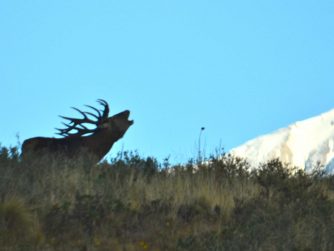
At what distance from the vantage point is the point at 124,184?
41.7ft

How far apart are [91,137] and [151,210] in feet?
23.8

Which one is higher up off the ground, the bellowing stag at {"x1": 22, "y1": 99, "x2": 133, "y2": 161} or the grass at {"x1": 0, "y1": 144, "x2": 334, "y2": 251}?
the bellowing stag at {"x1": 22, "y1": 99, "x2": 133, "y2": 161}

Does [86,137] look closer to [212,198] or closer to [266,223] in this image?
[212,198]

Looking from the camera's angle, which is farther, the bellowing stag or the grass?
the bellowing stag

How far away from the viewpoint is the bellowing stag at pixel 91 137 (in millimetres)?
17500

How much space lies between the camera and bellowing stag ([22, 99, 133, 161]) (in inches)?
689

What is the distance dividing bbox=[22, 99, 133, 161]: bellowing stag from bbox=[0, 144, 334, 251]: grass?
3.25 m

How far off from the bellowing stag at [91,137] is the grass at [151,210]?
128 inches

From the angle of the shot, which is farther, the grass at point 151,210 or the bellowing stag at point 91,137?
the bellowing stag at point 91,137

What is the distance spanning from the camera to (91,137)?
18562mm

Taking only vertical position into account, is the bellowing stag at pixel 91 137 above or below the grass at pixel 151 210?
above

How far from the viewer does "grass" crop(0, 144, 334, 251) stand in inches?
403

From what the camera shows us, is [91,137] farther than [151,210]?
Yes

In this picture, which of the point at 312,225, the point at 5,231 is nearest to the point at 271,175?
the point at 312,225
